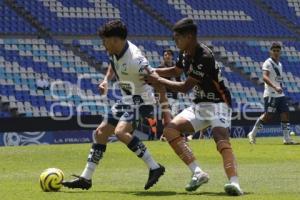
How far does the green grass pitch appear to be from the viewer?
29.5ft

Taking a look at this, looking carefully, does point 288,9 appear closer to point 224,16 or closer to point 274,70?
point 224,16

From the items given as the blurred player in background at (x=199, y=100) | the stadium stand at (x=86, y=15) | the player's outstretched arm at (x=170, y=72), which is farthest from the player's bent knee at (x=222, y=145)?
the stadium stand at (x=86, y=15)

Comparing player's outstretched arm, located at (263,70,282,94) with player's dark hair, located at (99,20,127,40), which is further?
player's outstretched arm, located at (263,70,282,94)

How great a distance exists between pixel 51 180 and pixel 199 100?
82.4 inches

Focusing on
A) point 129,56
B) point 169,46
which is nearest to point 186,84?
point 129,56

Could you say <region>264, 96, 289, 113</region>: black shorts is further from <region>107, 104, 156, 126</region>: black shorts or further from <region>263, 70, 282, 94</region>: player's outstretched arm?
<region>107, 104, 156, 126</region>: black shorts

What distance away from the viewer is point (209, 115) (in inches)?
365

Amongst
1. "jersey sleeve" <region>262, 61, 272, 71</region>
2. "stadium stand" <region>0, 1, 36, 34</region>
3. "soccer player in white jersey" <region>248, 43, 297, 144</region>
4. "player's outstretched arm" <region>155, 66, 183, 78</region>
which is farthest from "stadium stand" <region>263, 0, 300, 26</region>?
"player's outstretched arm" <region>155, 66, 183, 78</region>

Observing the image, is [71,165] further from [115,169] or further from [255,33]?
[255,33]

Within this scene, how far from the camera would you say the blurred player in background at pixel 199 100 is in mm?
9008

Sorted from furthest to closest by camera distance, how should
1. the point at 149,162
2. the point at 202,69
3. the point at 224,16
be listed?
the point at 224,16 → the point at 149,162 → the point at 202,69

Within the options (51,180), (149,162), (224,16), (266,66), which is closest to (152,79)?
(149,162)

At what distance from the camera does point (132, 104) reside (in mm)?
9867

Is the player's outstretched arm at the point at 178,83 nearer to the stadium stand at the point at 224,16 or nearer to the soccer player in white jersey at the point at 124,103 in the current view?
the soccer player in white jersey at the point at 124,103
